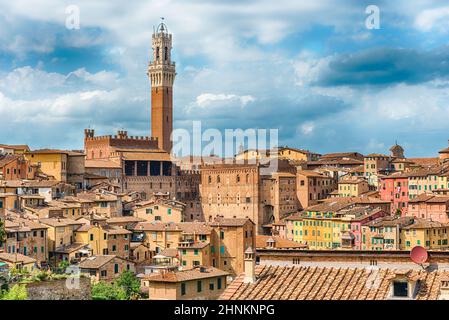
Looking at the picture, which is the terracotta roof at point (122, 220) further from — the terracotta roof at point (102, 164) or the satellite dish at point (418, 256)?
the satellite dish at point (418, 256)

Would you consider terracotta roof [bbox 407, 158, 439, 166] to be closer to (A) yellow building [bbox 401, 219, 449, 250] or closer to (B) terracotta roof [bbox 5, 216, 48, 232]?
(A) yellow building [bbox 401, 219, 449, 250]

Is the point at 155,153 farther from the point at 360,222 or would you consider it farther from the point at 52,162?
the point at 360,222

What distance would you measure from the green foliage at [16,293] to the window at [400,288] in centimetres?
1501

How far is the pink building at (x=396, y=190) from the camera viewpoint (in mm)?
54906

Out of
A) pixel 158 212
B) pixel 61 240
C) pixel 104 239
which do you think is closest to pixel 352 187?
pixel 158 212

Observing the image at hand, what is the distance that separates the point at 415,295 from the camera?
9.29 meters

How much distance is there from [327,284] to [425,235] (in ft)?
113

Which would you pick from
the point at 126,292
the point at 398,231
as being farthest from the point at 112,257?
the point at 398,231

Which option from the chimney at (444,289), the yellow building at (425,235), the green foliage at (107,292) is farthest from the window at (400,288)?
the yellow building at (425,235)

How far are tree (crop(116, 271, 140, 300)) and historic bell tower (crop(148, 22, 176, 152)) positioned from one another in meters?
41.3
